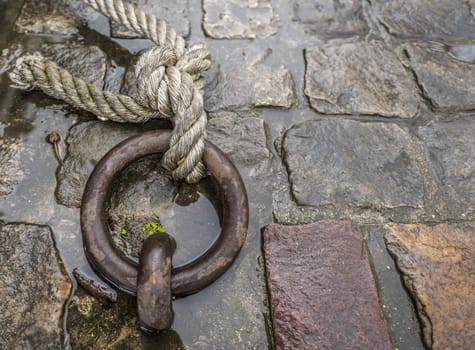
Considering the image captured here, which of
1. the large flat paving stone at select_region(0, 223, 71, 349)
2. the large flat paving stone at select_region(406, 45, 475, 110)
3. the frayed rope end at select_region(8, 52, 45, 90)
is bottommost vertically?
the large flat paving stone at select_region(0, 223, 71, 349)

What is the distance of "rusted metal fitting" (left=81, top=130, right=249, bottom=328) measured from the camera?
4.63ft

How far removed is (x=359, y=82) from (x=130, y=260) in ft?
4.63

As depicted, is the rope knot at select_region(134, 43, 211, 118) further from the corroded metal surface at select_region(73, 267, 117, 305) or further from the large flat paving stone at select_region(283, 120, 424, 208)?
the corroded metal surface at select_region(73, 267, 117, 305)

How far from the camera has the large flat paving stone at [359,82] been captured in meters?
2.02

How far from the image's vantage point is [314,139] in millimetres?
1895

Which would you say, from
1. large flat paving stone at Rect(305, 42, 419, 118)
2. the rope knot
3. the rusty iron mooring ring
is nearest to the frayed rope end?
the rope knot

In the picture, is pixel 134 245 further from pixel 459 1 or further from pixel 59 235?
pixel 459 1

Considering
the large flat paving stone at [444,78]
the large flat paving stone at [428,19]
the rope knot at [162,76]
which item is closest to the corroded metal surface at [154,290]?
the rope knot at [162,76]

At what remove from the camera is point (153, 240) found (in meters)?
1.44

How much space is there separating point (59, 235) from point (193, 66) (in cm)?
90

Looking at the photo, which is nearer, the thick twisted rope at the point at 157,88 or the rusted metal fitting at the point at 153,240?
the rusted metal fitting at the point at 153,240

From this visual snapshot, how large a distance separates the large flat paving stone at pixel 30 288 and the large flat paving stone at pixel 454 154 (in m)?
1.64

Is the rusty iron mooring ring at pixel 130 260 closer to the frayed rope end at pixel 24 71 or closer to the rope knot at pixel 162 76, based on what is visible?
the rope knot at pixel 162 76

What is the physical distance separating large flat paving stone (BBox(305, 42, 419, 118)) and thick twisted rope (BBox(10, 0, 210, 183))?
0.60 m
